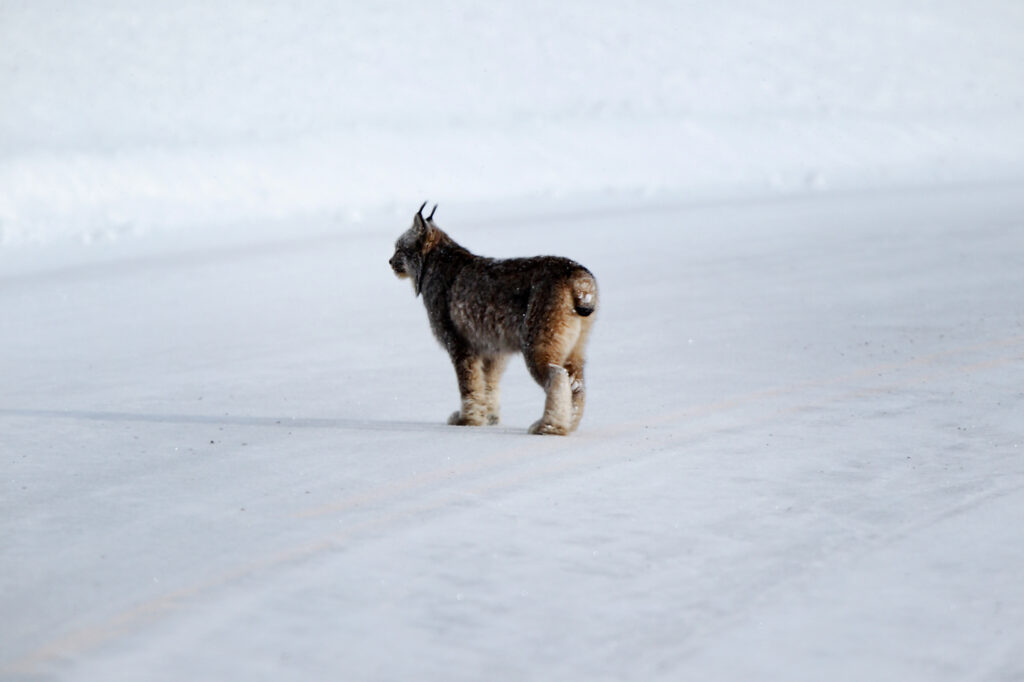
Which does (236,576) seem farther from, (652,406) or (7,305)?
(7,305)

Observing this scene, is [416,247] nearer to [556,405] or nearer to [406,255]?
[406,255]

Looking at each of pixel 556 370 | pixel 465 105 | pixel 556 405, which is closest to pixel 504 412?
pixel 556 405

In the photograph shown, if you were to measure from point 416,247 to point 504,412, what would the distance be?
50.8 inches

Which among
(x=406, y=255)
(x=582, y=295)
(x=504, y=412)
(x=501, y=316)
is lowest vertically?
(x=504, y=412)

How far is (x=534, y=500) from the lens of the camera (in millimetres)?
6781

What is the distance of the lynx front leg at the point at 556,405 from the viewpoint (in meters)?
8.16

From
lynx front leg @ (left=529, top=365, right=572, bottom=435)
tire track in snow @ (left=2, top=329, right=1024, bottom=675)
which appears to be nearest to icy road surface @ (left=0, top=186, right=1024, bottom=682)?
tire track in snow @ (left=2, top=329, right=1024, bottom=675)

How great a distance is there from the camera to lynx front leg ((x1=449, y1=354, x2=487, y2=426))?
8.91 meters

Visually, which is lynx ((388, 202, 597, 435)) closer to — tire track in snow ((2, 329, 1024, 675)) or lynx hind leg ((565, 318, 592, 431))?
lynx hind leg ((565, 318, 592, 431))

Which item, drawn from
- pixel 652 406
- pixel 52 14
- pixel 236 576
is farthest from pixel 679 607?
pixel 52 14

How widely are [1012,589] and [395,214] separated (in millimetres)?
21030

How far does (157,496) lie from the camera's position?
7.15m

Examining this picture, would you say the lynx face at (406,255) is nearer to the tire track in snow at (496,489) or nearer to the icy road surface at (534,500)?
the icy road surface at (534,500)

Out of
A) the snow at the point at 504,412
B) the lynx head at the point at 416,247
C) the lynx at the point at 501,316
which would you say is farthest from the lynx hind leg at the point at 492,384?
the lynx head at the point at 416,247
